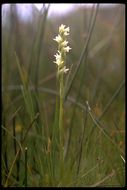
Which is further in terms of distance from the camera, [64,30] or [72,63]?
[72,63]

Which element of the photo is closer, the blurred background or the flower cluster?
the flower cluster

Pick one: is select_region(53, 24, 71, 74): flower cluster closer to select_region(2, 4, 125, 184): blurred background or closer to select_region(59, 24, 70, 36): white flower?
select_region(59, 24, 70, 36): white flower

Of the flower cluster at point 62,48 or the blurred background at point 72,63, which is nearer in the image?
the flower cluster at point 62,48

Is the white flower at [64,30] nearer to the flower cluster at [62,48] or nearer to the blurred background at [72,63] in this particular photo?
the flower cluster at [62,48]

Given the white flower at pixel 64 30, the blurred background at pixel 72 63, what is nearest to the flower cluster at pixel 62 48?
the white flower at pixel 64 30

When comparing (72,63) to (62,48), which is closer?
(62,48)

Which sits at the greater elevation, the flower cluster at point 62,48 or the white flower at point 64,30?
the white flower at point 64,30

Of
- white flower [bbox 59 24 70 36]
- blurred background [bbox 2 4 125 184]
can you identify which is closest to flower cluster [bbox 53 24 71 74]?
white flower [bbox 59 24 70 36]

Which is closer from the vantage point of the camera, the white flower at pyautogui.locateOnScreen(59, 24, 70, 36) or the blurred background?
the white flower at pyautogui.locateOnScreen(59, 24, 70, 36)

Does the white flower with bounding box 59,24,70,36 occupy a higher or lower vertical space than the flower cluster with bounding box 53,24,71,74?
higher
